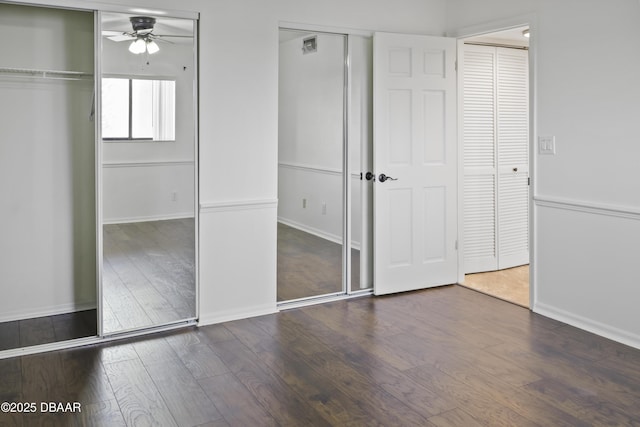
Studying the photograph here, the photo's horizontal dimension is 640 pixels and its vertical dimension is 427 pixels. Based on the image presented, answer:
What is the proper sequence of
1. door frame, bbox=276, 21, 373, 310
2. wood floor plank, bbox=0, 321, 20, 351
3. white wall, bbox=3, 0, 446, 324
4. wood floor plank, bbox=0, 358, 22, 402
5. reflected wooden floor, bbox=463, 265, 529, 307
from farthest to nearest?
reflected wooden floor, bbox=463, 265, 529, 307 < door frame, bbox=276, 21, 373, 310 < white wall, bbox=3, 0, 446, 324 < wood floor plank, bbox=0, 321, 20, 351 < wood floor plank, bbox=0, 358, 22, 402

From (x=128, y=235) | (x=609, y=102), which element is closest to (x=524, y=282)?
(x=609, y=102)

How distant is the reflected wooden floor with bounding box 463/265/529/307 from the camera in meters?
4.31

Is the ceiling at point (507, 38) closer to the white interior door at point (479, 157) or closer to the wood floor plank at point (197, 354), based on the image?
the white interior door at point (479, 157)

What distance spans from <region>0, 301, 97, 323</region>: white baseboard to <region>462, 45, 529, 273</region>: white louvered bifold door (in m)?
3.12

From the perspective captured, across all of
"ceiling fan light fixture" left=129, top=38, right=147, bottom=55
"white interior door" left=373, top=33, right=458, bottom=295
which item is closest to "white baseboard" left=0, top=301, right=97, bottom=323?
"ceiling fan light fixture" left=129, top=38, right=147, bottom=55

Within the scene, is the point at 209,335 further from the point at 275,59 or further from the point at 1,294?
the point at 275,59

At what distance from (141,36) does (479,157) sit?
300 centimetres

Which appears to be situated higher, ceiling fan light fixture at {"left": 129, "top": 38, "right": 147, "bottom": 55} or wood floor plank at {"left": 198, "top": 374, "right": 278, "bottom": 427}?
ceiling fan light fixture at {"left": 129, "top": 38, "right": 147, "bottom": 55}

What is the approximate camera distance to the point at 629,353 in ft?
10.4

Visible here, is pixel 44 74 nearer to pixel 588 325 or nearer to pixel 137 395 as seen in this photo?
pixel 137 395

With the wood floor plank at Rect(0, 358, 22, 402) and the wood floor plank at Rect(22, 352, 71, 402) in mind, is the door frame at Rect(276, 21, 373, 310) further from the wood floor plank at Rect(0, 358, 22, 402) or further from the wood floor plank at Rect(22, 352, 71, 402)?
the wood floor plank at Rect(0, 358, 22, 402)

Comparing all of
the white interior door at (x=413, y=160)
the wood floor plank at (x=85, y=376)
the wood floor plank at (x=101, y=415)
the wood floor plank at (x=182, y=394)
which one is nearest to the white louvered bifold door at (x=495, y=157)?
the white interior door at (x=413, y=160)

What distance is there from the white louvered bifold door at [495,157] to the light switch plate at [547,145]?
1032 millimetres

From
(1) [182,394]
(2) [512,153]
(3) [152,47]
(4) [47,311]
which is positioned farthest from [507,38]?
(4) [47,311]
